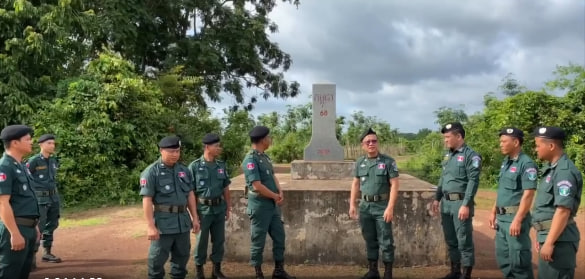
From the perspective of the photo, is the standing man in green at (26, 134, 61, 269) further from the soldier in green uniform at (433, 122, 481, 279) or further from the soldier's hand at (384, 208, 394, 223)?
the soldier in green uniform at (433, 122, 481, 279)

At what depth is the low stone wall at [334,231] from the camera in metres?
5.65

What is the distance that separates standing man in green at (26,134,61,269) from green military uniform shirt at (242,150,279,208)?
2.79 meters

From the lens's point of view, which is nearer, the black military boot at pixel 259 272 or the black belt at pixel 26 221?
the black belt at pixel 26 221

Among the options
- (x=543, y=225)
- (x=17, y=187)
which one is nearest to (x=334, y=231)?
(x=543, y=225)

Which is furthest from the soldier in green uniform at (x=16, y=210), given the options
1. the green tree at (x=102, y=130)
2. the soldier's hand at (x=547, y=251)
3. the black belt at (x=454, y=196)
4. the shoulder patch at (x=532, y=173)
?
the green tree at (x=102, y=130)

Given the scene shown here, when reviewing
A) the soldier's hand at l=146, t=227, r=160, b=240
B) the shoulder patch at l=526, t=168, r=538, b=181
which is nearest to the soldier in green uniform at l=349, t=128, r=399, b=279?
the shoulder patch at l=526, t=168, r=538, b=181

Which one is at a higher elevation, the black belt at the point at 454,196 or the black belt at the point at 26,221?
the black belt at the point at 454,196

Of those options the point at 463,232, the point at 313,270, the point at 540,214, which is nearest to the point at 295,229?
the point at 313,270

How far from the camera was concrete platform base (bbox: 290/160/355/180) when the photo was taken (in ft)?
24.5

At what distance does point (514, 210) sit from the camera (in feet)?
13.8

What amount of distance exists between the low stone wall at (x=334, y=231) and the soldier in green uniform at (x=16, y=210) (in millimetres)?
2360

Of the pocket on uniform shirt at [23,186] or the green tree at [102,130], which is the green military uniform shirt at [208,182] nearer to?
the pocket on uniform shirt at [23,186]

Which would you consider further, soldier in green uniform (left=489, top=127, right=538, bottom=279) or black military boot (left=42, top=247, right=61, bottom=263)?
black military boot (left=42, top=247, right=61, bottom=263)

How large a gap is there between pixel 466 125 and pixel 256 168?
13976 mm
